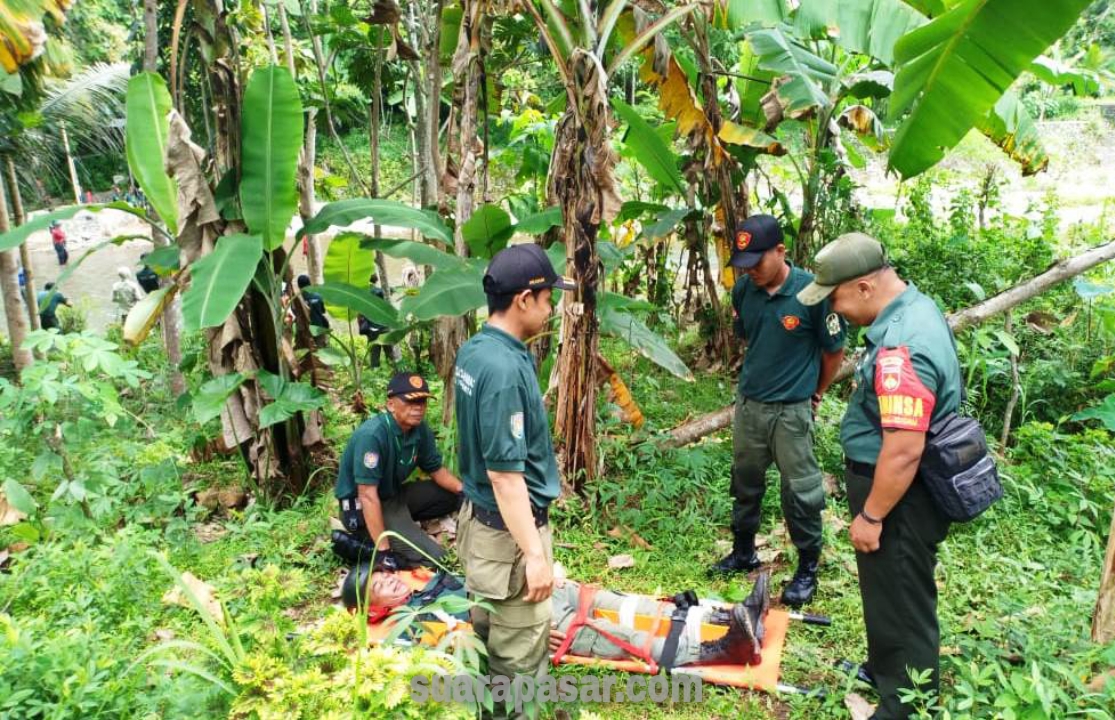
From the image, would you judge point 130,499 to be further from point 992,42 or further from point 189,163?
point 992,42

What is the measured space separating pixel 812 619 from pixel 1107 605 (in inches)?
44.1

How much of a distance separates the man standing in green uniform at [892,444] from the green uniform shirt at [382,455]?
2.25 m

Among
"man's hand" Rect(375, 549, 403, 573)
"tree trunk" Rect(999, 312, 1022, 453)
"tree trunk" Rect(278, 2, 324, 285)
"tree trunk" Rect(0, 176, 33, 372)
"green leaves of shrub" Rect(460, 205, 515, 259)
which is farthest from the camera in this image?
"tree trunk" Rect(278, 2, 324, 285)

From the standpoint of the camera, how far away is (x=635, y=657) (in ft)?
10.2

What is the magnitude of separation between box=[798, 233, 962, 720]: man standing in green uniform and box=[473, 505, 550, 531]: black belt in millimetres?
1071

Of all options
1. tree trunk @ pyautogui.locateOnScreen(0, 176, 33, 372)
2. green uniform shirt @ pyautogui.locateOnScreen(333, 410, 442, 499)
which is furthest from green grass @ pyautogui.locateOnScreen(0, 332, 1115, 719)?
tree trunk @ pyautogui.locateOnScreen(0, 176, 33, 372)

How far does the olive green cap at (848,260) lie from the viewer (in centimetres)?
258

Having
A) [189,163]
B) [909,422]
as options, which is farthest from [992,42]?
[189,163]

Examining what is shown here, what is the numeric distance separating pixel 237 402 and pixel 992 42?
4234mm

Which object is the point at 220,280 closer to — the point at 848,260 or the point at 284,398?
the point at 284,398

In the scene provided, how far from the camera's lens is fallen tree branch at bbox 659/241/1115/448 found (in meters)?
4.66

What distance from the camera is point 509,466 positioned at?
2.35m

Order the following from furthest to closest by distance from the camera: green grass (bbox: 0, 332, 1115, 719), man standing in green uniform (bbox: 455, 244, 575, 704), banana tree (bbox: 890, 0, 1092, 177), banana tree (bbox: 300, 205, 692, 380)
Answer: banana tree (bbox: 300, 205, 692, 380) < banana tree (bbox: 890, 0, 1092, 177) < man standing in green uniform (bbox: 455, 244, 575, 704) < green grass (bbox: 0, 332, 1115, 719)

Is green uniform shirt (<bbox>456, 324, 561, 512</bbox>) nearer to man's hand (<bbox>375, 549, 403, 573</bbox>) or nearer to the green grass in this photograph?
the green grass
